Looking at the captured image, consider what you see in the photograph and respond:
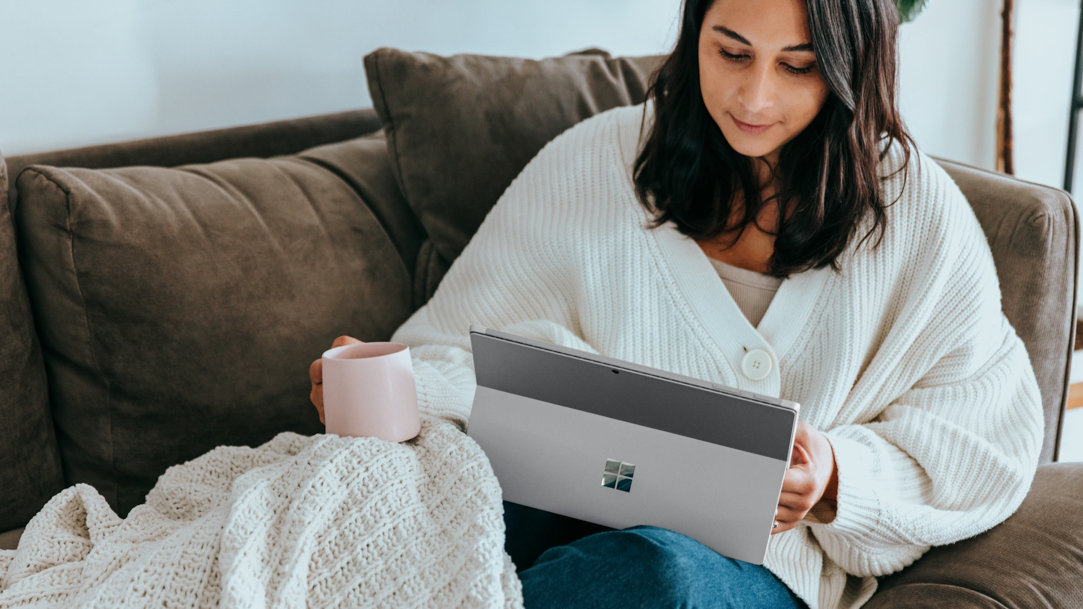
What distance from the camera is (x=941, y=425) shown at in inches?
39.7

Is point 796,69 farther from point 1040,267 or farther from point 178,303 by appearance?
point 178,303

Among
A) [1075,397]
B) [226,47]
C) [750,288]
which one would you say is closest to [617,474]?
[750,288]

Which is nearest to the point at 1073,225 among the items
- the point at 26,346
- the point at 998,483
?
the point at 998,483

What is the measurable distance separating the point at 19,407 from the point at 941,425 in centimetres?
108

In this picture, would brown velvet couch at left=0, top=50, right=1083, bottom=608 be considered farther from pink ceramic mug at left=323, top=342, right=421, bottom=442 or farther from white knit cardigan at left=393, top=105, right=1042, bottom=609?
pink ceramic mug at left=323, top=342, right=421, bottom=442

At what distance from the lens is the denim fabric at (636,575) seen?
0.79 metres

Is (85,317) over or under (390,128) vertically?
under

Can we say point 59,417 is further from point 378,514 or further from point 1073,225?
point 1073,225

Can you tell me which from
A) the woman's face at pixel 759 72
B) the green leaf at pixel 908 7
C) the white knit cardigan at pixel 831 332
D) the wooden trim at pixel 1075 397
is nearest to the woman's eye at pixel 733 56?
the woman's face at pixel 759 72

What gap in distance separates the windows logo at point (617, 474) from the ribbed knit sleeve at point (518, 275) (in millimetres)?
306

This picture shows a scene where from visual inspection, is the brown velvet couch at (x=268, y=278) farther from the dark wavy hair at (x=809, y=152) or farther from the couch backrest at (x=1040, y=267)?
→ the dark wavy hair at (x=809, y=152)

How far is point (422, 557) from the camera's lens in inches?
31.1

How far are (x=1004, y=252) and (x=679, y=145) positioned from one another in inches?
17.5

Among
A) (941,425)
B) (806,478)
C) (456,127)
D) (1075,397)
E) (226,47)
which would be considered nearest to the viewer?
(806,478)
